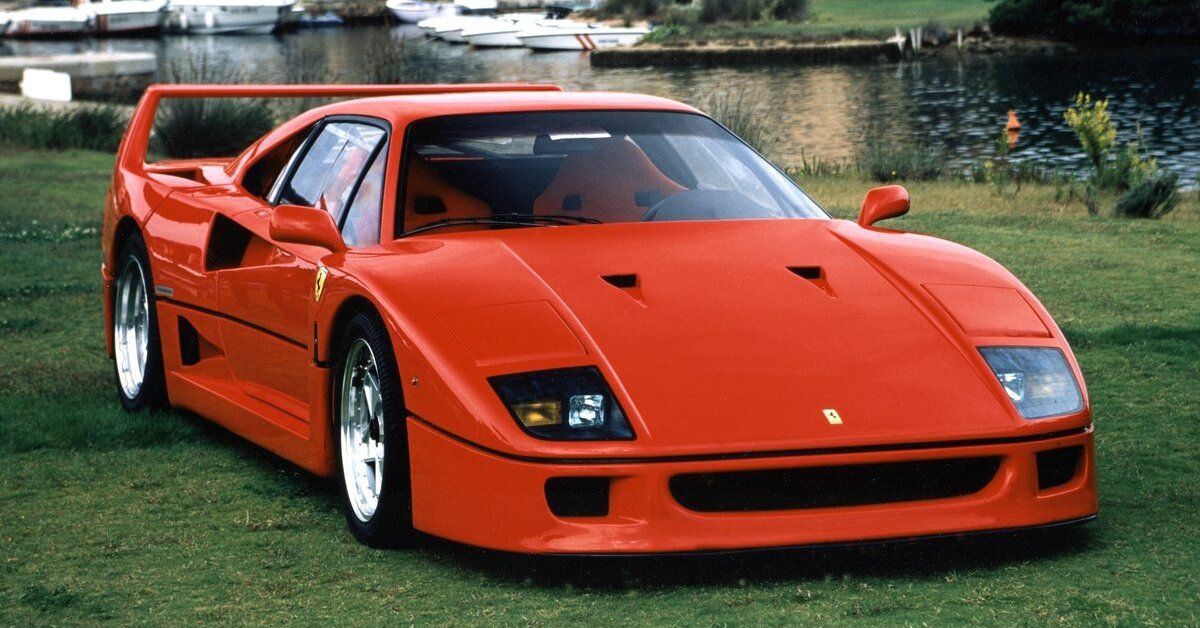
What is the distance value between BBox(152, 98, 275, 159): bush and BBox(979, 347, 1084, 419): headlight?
18.2 m

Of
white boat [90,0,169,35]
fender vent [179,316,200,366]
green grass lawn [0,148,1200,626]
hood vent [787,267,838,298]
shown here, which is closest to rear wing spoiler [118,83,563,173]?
green grass lawn [0,148,1200,626]

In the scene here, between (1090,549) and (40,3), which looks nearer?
(1090,549)

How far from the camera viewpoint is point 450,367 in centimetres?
406

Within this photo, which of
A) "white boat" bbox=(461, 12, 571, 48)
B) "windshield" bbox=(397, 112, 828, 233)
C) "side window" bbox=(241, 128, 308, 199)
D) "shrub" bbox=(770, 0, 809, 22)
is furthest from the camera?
"shrub" bbox=(770, 0, 809, 22)

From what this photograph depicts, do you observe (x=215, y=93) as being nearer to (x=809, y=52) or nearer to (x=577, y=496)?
(x=577, y=496)

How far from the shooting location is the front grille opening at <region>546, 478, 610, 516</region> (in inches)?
153

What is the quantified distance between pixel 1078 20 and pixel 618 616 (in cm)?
6613

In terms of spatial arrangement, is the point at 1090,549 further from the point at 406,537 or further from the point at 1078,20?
the point at 1078,20

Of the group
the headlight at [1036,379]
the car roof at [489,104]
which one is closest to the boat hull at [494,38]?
the car roof at [489,104]

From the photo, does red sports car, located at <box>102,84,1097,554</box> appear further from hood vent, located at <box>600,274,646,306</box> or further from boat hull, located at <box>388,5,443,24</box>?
boat hull, located at <box>388,5,443,24</box>

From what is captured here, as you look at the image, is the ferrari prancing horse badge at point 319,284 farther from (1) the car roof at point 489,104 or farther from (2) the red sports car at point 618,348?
(1) the car roof at point 489,104

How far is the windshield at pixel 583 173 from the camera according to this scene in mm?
5125

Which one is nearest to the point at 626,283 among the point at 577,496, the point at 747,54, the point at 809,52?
the point at 577,496

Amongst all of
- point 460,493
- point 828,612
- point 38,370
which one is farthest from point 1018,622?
point 38,370
